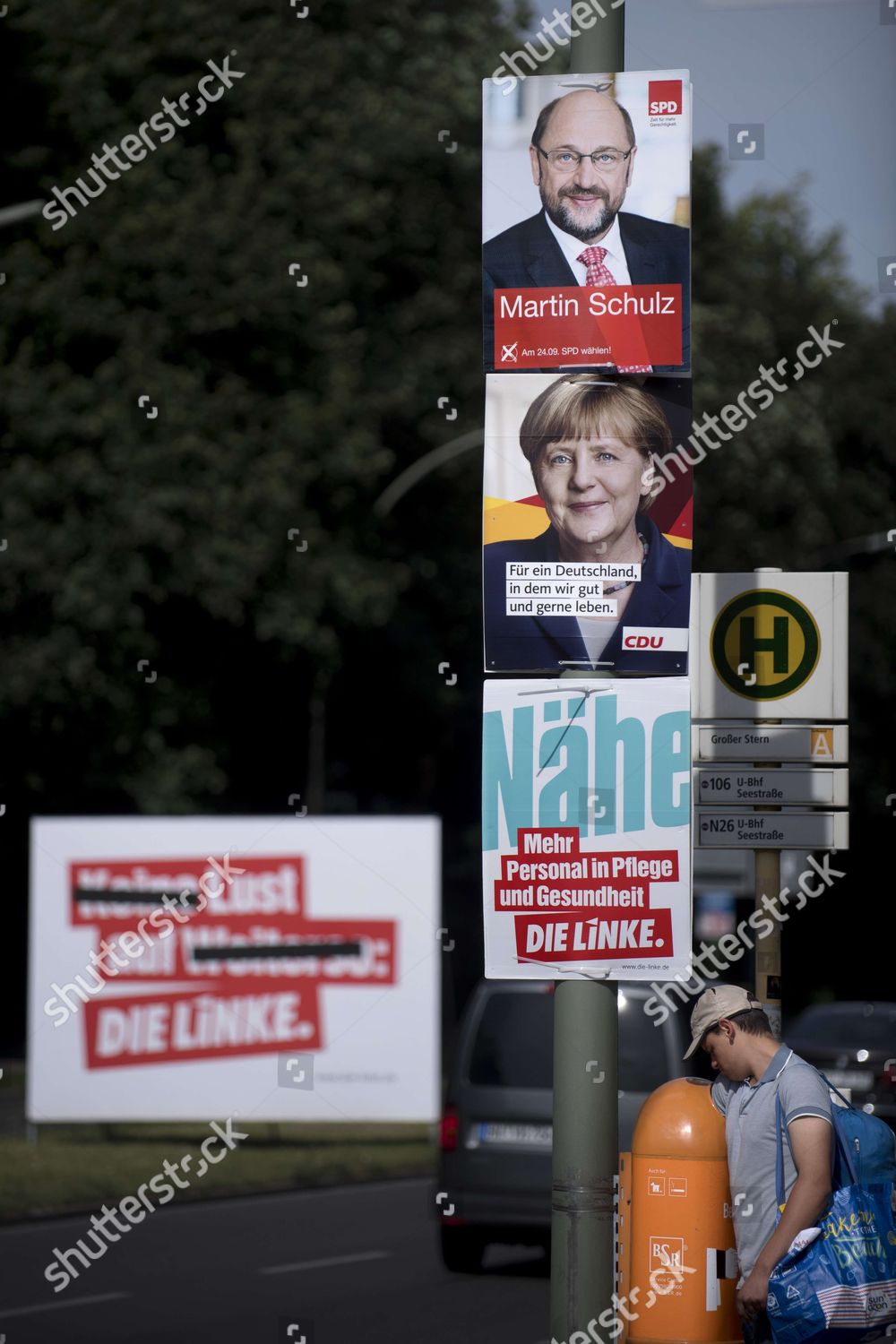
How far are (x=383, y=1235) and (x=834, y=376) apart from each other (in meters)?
27.1

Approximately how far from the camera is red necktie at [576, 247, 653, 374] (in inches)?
219

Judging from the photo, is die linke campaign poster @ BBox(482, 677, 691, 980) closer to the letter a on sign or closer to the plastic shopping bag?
the plastic shopping bag

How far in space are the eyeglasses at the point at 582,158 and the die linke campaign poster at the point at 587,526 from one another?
1.92 feet

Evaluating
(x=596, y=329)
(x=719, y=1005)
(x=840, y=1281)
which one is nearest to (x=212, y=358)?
(x=596, y=329)

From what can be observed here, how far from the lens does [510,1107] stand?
12.6 meters

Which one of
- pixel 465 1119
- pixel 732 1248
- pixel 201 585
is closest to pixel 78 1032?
pixel 201 585

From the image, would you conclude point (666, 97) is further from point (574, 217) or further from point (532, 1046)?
point (532, 1046)

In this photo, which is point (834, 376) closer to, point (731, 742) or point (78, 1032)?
point (78, 1032)

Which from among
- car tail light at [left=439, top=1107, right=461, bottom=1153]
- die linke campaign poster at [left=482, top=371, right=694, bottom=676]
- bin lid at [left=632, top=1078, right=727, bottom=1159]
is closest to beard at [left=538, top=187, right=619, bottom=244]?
die linke campaign poster at [left=482, top=371, right=694, bottom=676]

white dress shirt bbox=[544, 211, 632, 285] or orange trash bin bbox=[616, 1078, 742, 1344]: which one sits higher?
white dress shirt bbox=[544, 211, 632, 285]

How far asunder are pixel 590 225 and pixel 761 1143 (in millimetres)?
2567

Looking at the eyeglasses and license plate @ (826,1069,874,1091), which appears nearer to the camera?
the eyeglasses

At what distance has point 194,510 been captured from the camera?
78.5 ft

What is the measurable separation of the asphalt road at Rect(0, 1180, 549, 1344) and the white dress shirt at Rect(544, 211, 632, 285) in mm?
6114
